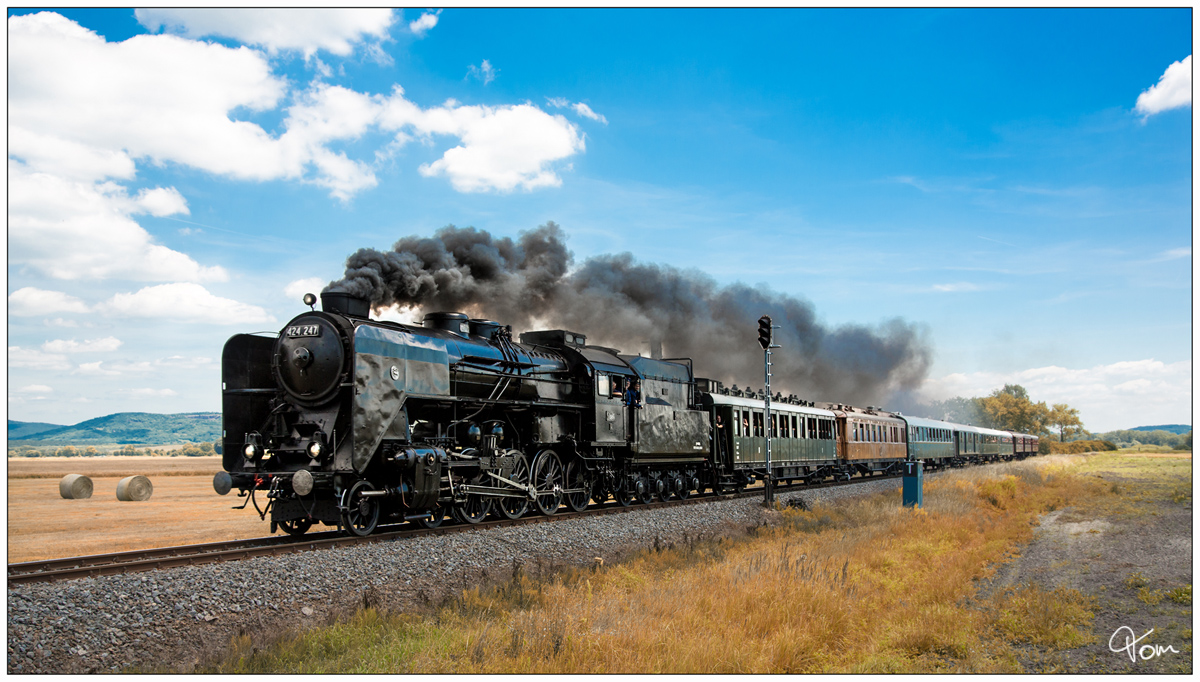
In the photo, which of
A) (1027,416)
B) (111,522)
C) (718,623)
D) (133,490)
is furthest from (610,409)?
(1027,416)

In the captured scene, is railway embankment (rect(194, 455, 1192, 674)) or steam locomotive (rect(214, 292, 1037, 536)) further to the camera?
steam locomotive (rect(214, 292, 1037, 536))

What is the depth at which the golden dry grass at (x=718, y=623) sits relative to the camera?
6.65m

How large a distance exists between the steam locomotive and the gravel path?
143 cm

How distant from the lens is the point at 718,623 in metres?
7.99

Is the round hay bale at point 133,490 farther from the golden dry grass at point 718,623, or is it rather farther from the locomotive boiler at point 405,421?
the golden dry grass at point 718,623

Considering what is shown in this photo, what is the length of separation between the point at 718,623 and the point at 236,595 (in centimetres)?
535

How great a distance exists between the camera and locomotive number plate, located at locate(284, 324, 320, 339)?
1188 cm

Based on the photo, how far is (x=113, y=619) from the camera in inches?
262

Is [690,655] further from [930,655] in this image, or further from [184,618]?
[184,618]

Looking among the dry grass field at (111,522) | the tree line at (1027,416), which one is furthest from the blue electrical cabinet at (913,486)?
the tree line at (1027,416)

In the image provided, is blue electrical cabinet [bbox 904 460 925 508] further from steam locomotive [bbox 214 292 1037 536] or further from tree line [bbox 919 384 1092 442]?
tree line [bbox 919 384 1092 442]

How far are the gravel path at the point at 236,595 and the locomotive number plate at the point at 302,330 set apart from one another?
3.85 m

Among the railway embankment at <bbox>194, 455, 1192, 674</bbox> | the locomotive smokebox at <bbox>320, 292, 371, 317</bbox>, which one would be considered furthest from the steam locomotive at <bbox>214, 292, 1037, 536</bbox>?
the railway embankment at <bbox>194, 455, 1192, 674</bbox>

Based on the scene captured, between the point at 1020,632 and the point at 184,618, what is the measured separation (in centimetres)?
947
